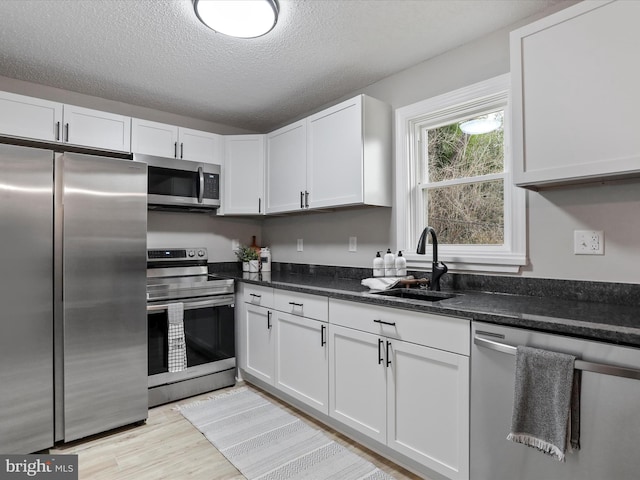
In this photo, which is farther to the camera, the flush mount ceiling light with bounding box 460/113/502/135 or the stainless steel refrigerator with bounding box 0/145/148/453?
the flush mount ceiling light with bounding box 460/113/502/135

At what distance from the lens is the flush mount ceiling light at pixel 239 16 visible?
5.94 ft

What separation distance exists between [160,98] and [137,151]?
0.51m

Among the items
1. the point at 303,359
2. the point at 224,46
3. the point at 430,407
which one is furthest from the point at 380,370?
the point at 224,46

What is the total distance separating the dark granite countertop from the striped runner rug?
866 mm

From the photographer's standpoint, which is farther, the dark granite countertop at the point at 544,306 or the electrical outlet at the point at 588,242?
the electrical outlet at the point at 588,242

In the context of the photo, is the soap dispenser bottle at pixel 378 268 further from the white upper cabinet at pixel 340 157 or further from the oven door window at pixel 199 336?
the oven door window at pixel 199 336

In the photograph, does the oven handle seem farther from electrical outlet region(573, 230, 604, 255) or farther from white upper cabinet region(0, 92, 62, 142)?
electrical outlet region(573, 230, 604, 255)

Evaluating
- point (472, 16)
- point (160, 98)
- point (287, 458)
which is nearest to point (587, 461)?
point (287, 458)

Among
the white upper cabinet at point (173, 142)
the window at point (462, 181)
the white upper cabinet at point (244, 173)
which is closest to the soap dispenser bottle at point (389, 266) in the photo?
the window at point (462, 181)

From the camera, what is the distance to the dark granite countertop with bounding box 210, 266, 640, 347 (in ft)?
4.22

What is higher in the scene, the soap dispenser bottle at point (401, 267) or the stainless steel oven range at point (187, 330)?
the soap dispenser bottle at point (401, 267)

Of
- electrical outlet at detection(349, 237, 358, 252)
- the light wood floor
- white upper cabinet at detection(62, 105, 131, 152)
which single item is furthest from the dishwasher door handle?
white upper cabinet at detection(62, 105, 131, 152)

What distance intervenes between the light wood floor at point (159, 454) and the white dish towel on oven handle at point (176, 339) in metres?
0.37

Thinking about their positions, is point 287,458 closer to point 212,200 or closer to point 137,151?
point 212,200
